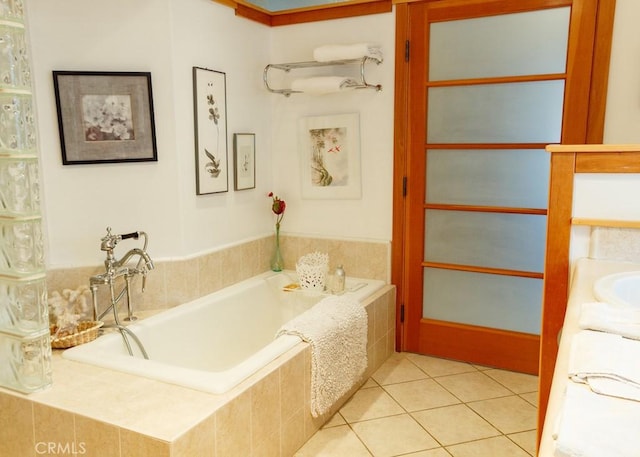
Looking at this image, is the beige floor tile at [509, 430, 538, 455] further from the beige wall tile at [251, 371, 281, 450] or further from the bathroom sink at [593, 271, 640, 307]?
the bathroom sink at [593, 271, 640, 307]

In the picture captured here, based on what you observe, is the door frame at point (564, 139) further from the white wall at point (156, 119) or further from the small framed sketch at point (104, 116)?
the small framed sketch at point (104, 116)

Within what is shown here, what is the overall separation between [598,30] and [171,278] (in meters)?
2.68

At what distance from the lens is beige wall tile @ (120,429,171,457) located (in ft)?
5.18

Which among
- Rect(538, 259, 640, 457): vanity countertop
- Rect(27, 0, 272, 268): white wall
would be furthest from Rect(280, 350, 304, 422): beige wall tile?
Rect(538, 259, 640, 457): vanity countertop

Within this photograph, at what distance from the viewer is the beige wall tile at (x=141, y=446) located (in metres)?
1.58

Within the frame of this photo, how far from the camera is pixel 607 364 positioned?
86cm

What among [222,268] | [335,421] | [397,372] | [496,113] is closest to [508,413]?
[397,372]

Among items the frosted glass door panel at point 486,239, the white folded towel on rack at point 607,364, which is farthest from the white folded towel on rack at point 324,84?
the white folded towel on rack at point 607,364

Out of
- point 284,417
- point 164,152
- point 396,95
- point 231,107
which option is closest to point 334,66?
point 396,95

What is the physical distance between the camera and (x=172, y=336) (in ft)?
8.87

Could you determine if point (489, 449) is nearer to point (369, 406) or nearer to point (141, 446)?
point (369, 406)

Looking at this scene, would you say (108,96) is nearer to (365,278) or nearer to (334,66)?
(334,66)

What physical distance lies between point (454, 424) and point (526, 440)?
0.34 m

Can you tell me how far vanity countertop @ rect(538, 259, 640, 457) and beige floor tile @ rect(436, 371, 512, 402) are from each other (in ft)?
4.91
